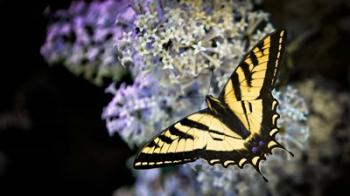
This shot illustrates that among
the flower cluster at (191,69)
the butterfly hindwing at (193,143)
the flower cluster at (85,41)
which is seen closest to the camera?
the butterfly hindwing at (193,143)

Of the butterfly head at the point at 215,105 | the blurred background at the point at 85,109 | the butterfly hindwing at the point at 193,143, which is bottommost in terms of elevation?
the blurred background at the point at 85,109

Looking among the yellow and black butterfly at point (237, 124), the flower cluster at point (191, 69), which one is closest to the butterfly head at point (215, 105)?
the yellow and black butterfly at point (237, 124)

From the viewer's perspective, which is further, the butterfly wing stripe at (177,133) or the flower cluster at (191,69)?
the flower cluster at (191,69)

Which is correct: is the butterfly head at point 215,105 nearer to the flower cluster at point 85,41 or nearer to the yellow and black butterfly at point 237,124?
the yellow and black butterfly at point 237,124

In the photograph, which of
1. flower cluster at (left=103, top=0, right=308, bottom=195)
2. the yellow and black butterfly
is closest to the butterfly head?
the yellow and black butterfly

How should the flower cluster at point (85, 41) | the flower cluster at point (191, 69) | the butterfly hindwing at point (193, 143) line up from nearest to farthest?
the butterfly hindwing at point (193, 143) < the flower cluster at point (191, 69) < the flower cluster at point (85, 41)

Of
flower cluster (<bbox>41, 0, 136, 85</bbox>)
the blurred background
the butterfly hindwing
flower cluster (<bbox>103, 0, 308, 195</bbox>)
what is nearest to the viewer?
the butterfly hindwing

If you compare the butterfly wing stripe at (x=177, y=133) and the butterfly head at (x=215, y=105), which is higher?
the butterfly head at (x=215, y=105)

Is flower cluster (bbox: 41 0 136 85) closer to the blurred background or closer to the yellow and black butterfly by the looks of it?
the blurred background
